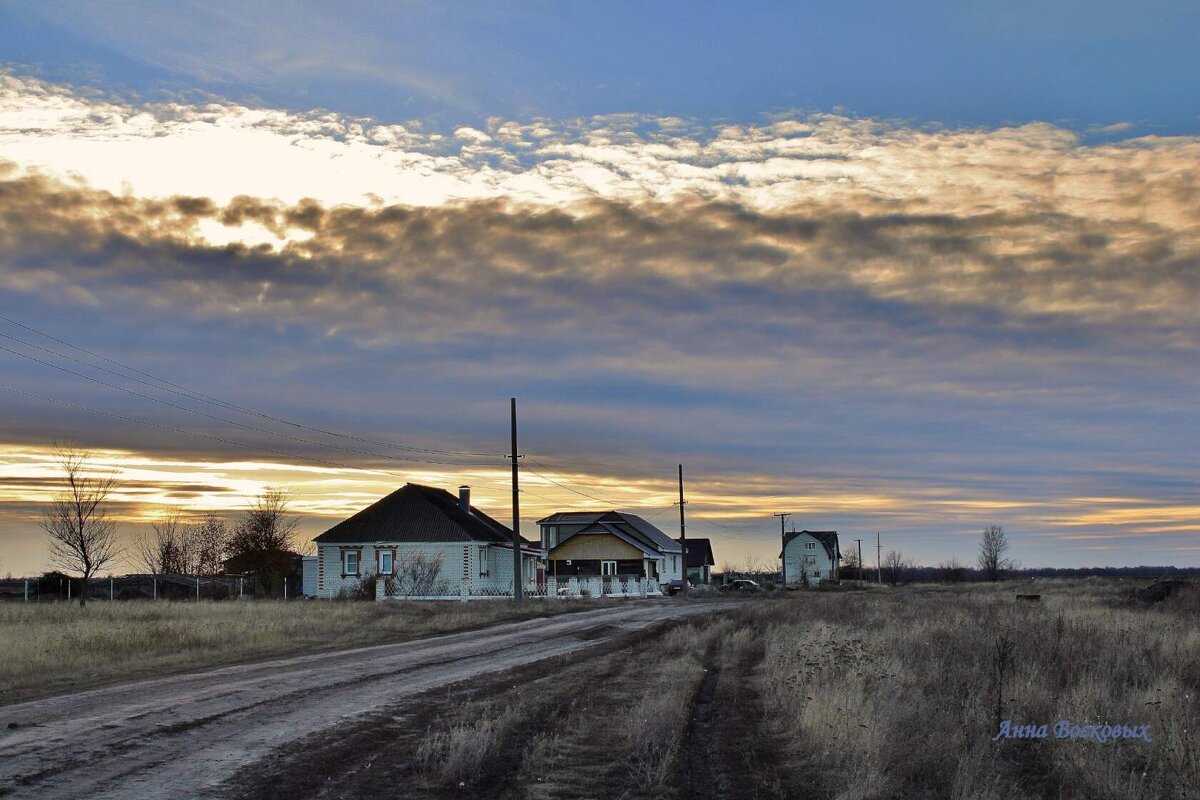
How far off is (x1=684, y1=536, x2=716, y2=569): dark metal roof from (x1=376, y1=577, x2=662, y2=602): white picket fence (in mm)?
48397

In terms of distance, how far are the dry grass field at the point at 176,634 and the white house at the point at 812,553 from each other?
8936cm

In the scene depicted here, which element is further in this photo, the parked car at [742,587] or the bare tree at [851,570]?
the bare tree at [851,570]

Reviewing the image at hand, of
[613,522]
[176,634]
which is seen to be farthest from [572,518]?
[176,634]

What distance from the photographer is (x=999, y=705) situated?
13.5 metres

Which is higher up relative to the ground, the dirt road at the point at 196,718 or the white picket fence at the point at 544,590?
the dirt road at the point at 196,718

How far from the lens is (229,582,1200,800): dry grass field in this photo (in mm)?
10367

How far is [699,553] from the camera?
128m

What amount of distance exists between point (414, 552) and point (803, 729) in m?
53.8

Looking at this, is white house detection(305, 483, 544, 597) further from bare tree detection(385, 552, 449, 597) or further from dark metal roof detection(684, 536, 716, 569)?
dark metal roof detection(684, 536, 716, 569)

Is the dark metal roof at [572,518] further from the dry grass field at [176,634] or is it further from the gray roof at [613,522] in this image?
the dry grass field at [176,634]

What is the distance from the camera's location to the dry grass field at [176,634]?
19.9m

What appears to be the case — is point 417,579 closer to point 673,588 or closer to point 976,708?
point 673,588

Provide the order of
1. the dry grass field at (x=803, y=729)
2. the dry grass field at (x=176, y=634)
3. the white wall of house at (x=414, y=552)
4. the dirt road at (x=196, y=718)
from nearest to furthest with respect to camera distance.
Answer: the dirt road at (x=196, y=718) → the dry grass field at (x=803, y=729) → the dry grass field at (x=176, y=634) → the white wall of house at (x=414, y=552)

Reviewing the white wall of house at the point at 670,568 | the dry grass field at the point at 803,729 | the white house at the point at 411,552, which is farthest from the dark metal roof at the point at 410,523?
the dry grass field at the point at 803,729
